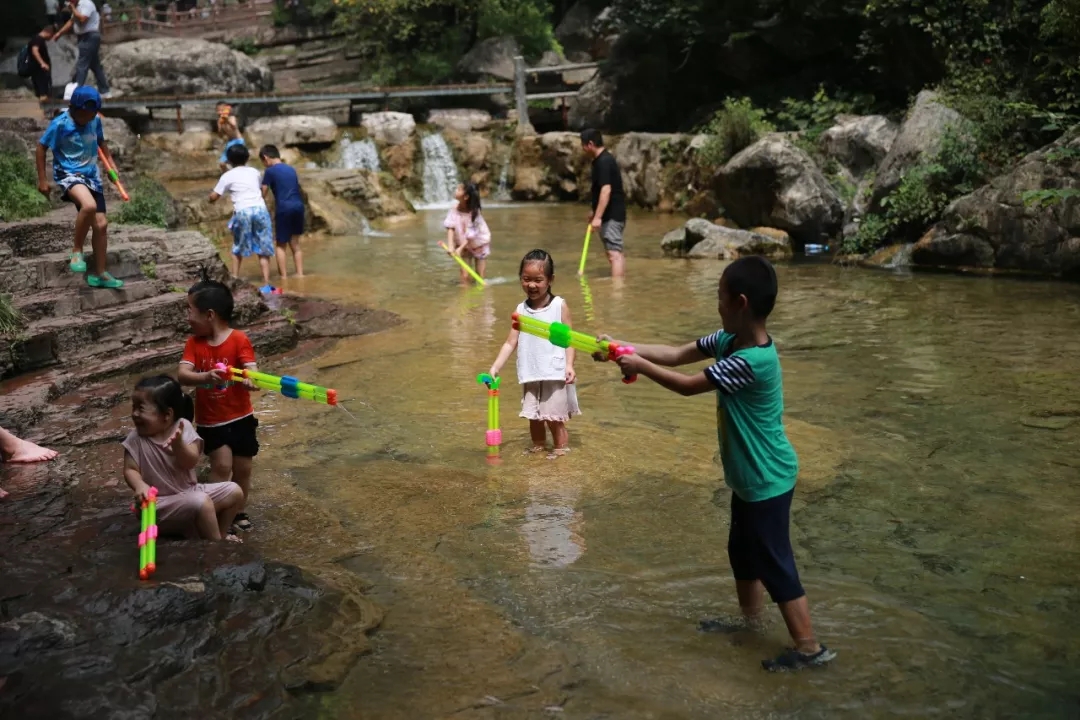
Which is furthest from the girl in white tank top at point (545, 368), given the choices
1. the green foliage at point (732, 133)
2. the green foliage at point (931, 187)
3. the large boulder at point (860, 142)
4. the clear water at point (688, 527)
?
the green foliage at point (732, 133)

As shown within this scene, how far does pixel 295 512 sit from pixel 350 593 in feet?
3.89

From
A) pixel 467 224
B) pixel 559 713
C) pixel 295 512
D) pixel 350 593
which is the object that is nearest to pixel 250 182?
pixel 467 224

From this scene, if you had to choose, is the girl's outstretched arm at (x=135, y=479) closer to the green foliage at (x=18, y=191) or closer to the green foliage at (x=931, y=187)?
the green foliage at (x=18, y=191)

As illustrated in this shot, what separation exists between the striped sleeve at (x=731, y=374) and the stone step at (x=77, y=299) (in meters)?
6.23

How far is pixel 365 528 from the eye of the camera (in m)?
5.18

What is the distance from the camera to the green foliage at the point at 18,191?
31.4ft

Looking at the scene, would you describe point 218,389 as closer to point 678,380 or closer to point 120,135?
point 678,380

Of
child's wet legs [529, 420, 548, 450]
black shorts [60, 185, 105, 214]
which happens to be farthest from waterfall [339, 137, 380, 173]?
child's wet legs [529, 420, 548, 450]

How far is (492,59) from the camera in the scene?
94.9ft

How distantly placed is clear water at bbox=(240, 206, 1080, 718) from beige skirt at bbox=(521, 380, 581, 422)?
29 cm

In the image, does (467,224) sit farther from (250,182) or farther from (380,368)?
(380,368)

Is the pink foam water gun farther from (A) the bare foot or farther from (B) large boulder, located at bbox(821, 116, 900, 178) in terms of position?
(B) large boulder, located at bbox(821, 116, 900, 178)

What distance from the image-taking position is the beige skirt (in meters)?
6.18

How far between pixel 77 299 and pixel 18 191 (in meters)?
2.26
